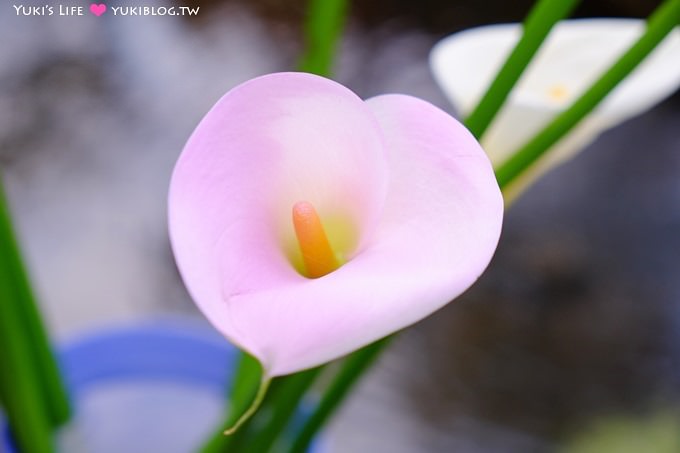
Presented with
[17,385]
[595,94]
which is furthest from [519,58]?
[17,385]

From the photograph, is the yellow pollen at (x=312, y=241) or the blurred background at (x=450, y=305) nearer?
the yellow pollen at (x=312, y=241)

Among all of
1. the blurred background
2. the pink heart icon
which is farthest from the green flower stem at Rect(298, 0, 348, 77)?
the pink heart icon

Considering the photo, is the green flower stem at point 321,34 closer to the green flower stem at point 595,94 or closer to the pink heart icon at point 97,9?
the green flower stem at point 595,94

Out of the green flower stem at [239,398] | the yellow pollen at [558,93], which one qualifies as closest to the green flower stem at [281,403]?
the green flower stem at [239,398]

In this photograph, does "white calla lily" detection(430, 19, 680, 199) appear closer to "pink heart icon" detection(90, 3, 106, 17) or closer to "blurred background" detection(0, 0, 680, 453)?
"blurred background" detection(0, 0, 680, 453)

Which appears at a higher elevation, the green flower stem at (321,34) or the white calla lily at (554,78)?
the green flower stem at (321,34)

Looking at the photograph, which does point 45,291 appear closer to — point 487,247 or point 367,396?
point 367,396

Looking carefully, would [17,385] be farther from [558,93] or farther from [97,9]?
[97,9]
